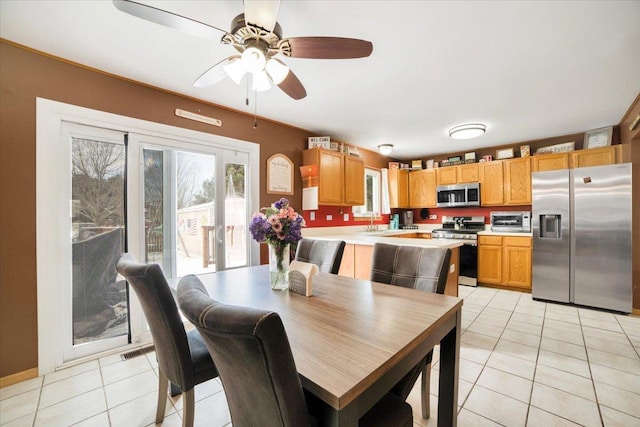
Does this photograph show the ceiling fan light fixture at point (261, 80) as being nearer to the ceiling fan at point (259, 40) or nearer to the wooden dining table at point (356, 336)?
the ceiling fan at point (259, 40)

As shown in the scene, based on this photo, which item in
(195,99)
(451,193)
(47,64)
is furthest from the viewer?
(451,193)

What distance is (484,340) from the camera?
2.56 metres

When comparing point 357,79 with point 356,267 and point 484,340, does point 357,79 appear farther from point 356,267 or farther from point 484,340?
point 484,340

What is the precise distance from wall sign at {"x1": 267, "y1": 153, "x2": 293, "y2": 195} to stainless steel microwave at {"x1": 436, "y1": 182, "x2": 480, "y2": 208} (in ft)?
10.6

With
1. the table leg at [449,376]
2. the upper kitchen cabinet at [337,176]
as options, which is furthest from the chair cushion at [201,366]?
the upper kitchen cabinet at [337,176]

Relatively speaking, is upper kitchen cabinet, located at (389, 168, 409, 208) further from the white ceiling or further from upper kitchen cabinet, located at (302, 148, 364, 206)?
the white ceiling

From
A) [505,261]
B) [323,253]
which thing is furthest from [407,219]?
[323,253]

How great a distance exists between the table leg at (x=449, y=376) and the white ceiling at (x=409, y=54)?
1.82 m

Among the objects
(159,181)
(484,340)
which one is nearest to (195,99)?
(159,181)

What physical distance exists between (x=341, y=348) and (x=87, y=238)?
2.54 meters

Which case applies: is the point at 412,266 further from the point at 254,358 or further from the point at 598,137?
the point at 598,137

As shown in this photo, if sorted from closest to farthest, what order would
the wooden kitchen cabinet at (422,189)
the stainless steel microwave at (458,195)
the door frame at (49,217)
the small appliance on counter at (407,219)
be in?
the door frame at (49,217), the stainless steel microwave at (458,195), the wooden kitchen cabinet at (422,189), the small appliance on counter at (407,219)

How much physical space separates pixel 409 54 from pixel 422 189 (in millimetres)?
3879

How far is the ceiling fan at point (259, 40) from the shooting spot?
124 centimetres
